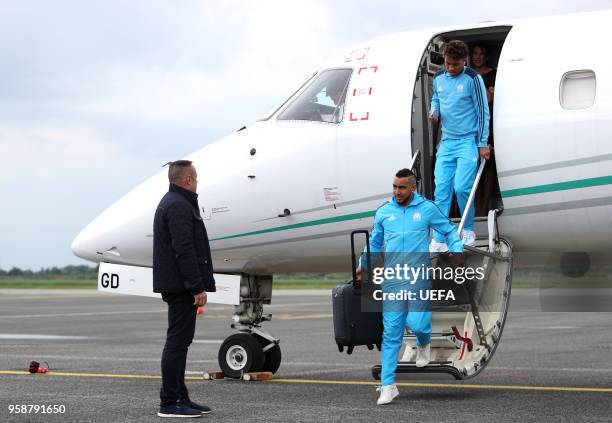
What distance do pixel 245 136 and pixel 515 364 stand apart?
211 inches

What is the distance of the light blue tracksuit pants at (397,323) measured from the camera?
9.91m

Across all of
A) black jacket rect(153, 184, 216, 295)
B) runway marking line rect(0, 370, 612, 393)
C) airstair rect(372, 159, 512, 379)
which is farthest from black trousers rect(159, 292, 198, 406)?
runway marking line rect(0, 370, 612, 393)

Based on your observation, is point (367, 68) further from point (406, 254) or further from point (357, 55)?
point (406, 254)

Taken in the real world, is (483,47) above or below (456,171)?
above

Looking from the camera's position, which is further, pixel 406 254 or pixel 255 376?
pixel 255 376

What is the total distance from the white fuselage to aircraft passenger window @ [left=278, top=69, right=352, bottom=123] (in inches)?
4.1

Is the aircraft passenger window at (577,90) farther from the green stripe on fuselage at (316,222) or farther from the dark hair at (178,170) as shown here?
the dark hair at (178,170)

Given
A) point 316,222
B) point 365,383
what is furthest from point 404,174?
point 365,383

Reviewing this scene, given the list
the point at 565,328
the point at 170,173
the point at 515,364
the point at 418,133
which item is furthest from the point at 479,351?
the point at 565,328

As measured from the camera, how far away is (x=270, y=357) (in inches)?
514

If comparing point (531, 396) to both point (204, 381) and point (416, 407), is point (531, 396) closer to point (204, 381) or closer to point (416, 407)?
point (416, 407)

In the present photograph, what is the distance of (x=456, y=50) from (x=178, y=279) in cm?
352

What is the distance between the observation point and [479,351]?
1039 cm

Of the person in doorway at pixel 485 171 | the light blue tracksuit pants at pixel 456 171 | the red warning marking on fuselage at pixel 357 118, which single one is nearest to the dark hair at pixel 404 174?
the light blue tracksuit pants at pixel 456 171
